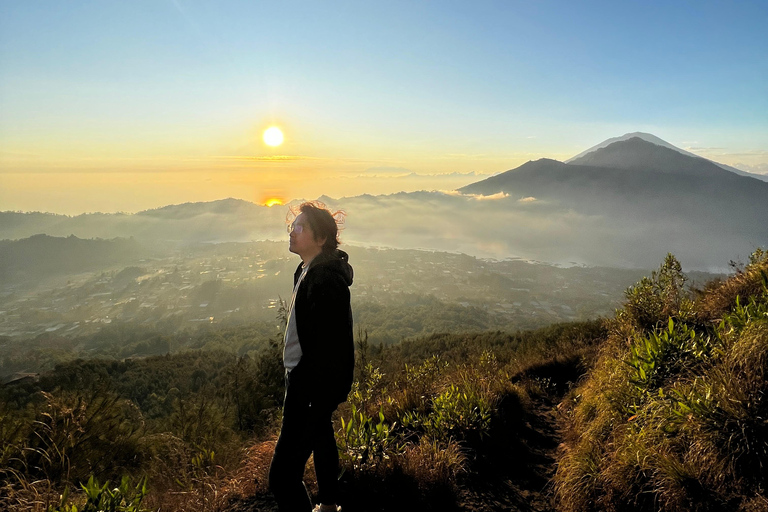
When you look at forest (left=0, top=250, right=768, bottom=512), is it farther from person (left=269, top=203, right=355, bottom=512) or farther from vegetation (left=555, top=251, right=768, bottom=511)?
person (left=269, top=203, right=355, bottom=512)

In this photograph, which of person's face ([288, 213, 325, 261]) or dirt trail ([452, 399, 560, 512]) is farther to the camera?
dirt trail ([452, 399, 560, 512])

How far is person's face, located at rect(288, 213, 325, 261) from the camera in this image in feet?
6.97

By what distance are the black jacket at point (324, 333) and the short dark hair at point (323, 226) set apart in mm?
194

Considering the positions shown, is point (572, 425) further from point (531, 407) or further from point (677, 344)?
point (677, 344)

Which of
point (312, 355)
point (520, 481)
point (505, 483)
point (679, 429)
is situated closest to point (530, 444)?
point (520, 481)

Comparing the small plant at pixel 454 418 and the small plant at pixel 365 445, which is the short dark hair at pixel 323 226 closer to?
the small plant at pixel 365 445

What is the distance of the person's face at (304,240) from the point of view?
212cm

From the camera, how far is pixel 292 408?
2.01 meters

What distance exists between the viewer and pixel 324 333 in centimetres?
188

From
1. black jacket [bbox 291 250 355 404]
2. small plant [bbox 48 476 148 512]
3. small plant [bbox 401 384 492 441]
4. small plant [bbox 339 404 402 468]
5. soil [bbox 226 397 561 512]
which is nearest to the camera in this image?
black jacket [bbox 291 250 355 404]

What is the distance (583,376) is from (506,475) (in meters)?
2.69

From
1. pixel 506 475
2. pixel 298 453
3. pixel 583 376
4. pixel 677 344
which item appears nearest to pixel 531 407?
pixel 583 376

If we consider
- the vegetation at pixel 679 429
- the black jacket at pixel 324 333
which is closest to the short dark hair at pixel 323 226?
the black jacket at pixel 324 333

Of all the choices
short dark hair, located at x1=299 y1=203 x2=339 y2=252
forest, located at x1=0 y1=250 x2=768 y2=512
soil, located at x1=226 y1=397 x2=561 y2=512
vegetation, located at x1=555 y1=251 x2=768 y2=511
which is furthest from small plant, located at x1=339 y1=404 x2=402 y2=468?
short dark hair, located at x1=299 y1=203 x2=339 y2=252
